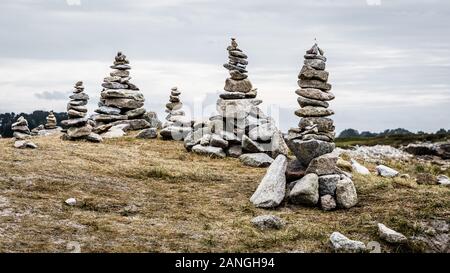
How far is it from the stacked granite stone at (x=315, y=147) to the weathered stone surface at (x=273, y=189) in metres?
0.48

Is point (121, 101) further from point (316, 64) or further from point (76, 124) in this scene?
point (316, 64)

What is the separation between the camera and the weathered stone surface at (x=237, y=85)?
110 feet

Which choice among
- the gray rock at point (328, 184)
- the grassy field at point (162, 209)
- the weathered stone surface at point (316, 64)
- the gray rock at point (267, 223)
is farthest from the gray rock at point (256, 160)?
the gray rock at point (267, 223)

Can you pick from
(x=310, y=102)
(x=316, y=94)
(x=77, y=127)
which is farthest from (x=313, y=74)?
(x=77, y=127)

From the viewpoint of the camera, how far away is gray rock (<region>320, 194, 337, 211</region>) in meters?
20.3

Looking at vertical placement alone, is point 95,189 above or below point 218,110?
below

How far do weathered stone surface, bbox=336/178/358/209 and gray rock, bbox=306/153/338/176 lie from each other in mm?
925

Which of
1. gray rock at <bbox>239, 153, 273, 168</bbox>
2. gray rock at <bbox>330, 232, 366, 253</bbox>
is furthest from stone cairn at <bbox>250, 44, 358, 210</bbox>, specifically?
gray rock at <bbox>239, 153, 273, 168</bbox>

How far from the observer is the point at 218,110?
3372 cm

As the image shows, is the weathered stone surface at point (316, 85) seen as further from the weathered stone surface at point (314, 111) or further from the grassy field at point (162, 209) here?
the grassy field at point (162, 209)
